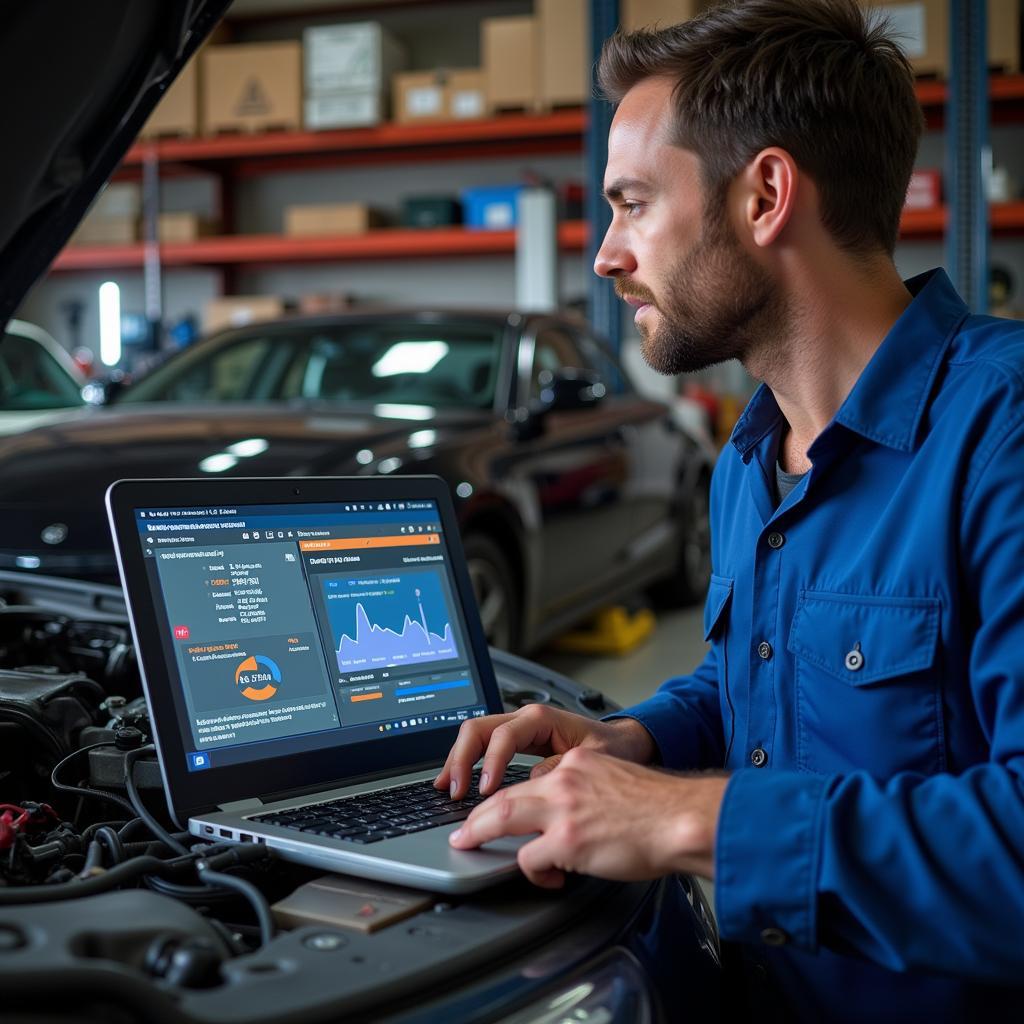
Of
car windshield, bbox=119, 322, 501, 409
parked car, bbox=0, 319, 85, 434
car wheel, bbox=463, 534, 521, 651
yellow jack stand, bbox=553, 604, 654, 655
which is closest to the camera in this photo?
car wheel, bbox=463, 534, 521, 651

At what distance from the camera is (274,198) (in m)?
10.7

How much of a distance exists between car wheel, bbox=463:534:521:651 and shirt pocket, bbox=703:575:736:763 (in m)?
1.89

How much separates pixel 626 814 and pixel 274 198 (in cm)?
1050

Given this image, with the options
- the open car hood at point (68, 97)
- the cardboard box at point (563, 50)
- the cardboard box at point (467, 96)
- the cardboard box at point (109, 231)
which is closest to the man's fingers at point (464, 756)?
the open car hood at point (68, 97)

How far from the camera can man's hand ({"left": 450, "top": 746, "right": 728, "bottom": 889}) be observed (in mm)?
907

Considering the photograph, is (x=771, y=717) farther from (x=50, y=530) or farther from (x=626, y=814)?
(x=50, y=530)

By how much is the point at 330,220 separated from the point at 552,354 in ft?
18.9

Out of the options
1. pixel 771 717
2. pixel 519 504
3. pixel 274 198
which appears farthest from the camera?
pixel 274 198

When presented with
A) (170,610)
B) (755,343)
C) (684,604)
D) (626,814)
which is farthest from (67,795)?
(684,604)

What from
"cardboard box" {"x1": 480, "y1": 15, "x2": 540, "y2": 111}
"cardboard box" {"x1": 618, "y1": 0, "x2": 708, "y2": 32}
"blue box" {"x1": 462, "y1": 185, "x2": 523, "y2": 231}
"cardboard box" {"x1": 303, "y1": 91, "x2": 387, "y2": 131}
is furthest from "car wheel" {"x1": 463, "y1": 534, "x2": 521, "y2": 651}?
"cardboard box" {"x1": 303, "y1": 91, "x2": 387, "y2": 131}

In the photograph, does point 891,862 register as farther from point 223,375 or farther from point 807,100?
point 223,375

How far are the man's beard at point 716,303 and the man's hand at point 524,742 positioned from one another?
407 mm

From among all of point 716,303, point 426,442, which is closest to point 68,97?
point 716,303

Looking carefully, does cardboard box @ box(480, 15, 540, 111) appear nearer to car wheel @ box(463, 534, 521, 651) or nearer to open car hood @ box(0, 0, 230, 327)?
car wheel @ box(463, 534, 521, 651)
